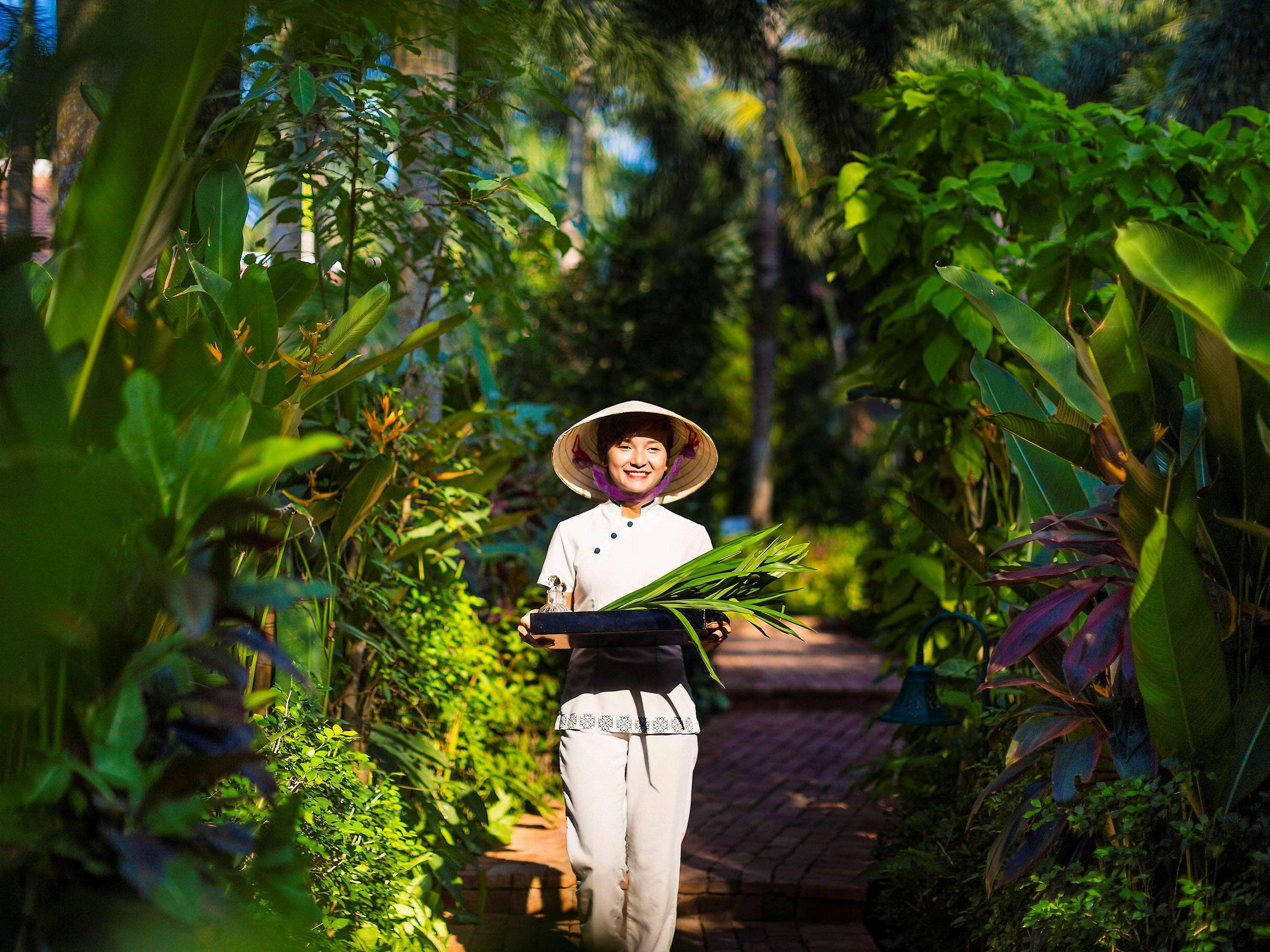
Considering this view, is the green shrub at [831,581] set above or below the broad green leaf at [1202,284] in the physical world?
below

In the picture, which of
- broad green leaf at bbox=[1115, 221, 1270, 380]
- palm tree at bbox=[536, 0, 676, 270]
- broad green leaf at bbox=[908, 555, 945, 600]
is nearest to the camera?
broad green leaf at bbox=[1115, 221, 1270, 380]

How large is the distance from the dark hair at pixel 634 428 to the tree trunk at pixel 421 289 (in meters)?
0.88

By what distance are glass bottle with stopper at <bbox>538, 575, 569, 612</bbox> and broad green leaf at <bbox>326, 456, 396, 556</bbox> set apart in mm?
603

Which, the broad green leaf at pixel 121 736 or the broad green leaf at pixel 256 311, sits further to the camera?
the broad green leaf at pixel 256 311

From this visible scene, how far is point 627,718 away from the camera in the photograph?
9.73 ft

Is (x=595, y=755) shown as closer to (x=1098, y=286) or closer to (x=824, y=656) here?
(x=1098, y=286)

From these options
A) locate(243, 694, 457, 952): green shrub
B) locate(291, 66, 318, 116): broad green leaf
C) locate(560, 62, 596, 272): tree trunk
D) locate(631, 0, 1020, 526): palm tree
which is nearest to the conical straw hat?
locate(243, 694, 457, 952): green shrub

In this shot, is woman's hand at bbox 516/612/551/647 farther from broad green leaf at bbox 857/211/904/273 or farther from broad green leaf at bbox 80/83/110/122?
broad green leaf at bbox 857/211/904/273

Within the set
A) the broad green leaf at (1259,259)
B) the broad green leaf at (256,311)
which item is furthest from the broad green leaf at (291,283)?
the broad green leaf at (1259,259)

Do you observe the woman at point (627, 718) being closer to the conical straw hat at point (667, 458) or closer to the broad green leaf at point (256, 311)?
the conical straw hat at point (667, 458)

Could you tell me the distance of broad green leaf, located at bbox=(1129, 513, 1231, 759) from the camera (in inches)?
84.9

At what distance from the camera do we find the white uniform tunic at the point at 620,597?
2979mm

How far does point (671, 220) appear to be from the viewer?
21531 mm

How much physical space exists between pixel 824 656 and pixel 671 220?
12.9 metres
